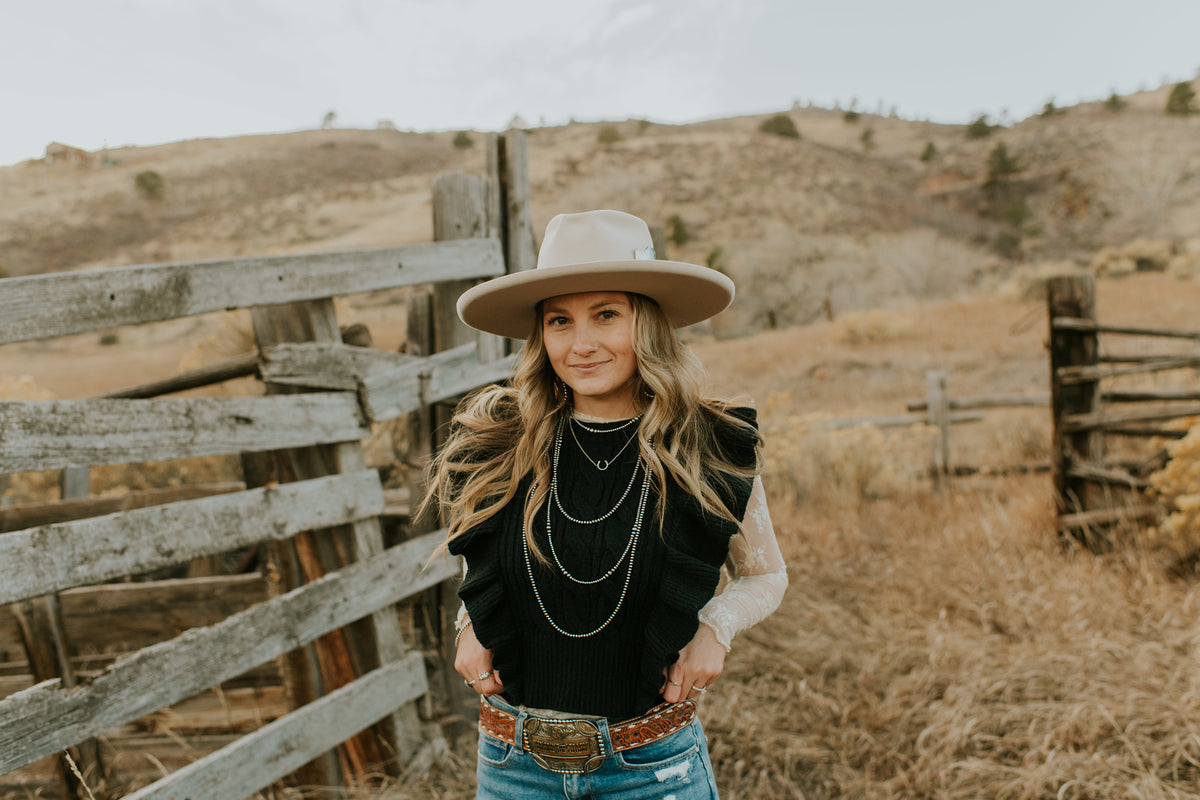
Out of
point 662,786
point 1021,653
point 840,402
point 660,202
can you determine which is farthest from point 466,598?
point 660,202

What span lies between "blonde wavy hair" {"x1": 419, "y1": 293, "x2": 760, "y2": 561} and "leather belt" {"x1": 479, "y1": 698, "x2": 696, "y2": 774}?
338 millimetres

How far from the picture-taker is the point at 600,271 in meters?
1.50

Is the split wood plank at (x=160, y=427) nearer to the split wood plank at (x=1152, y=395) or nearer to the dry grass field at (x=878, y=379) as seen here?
the dry grass field at (x=878, y=379)

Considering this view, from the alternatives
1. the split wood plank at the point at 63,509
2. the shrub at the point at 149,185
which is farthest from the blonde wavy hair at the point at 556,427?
the shrub at the point at 149,185

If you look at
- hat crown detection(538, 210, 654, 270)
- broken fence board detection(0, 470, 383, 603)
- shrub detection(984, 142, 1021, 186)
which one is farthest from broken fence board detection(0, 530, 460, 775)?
shrub detection(984, 142, 1021, 186)

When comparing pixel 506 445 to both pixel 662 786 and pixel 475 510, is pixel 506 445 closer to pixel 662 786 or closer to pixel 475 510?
pixel 475 510

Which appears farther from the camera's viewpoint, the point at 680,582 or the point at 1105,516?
the point at 1105,516

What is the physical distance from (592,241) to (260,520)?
1.58 metres

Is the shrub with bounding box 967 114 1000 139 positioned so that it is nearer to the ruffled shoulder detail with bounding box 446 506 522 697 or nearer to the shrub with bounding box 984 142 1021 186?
the shrub with bounding box 984 142 1021 186

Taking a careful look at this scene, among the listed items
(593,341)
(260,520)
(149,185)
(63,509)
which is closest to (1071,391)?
(593,341)

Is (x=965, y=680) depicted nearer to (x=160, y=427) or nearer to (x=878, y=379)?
(x=160, y=427)

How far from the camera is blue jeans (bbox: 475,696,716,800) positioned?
59.1 inches

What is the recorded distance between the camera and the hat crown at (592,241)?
1581 millimetres

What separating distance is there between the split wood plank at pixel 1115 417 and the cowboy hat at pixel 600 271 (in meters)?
4.33
